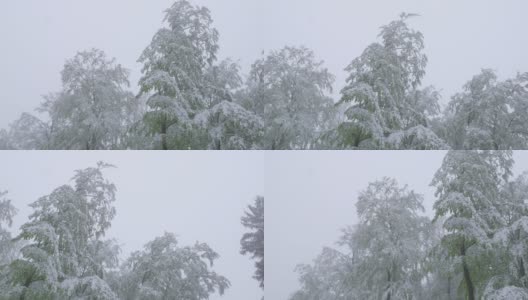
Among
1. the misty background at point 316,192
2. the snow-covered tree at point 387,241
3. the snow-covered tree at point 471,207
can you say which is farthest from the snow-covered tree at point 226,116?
the snow-covered tree at point 471,207

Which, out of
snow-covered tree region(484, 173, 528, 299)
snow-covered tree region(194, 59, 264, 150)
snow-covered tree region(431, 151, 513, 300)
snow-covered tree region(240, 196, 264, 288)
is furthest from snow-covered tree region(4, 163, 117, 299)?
snow-covered tree region(484, 173, 528, 299)

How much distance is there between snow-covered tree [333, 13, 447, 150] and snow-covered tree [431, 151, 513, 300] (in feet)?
1.07

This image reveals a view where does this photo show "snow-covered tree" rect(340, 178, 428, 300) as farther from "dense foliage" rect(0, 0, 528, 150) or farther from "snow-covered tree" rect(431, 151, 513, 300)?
"dense foliage" rect(0, 0, 528, 150)

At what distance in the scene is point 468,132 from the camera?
586 centimetres

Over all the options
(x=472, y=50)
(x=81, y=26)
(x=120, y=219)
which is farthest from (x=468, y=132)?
(x=81, y=26)

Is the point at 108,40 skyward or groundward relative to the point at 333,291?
Answer: skyward

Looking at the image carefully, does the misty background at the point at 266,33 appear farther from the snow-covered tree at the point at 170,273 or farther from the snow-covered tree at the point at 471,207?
the snow-covered tree at the point at 170,273

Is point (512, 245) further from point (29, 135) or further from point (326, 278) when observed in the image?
point (29, 135)

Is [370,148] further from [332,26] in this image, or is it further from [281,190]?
[332,26]

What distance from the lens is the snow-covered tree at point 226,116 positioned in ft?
19.5

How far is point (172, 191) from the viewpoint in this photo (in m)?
6.03

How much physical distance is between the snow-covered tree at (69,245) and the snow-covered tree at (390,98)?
247 cm

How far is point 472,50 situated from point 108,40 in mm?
3766

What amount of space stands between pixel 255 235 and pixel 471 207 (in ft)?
7.09
